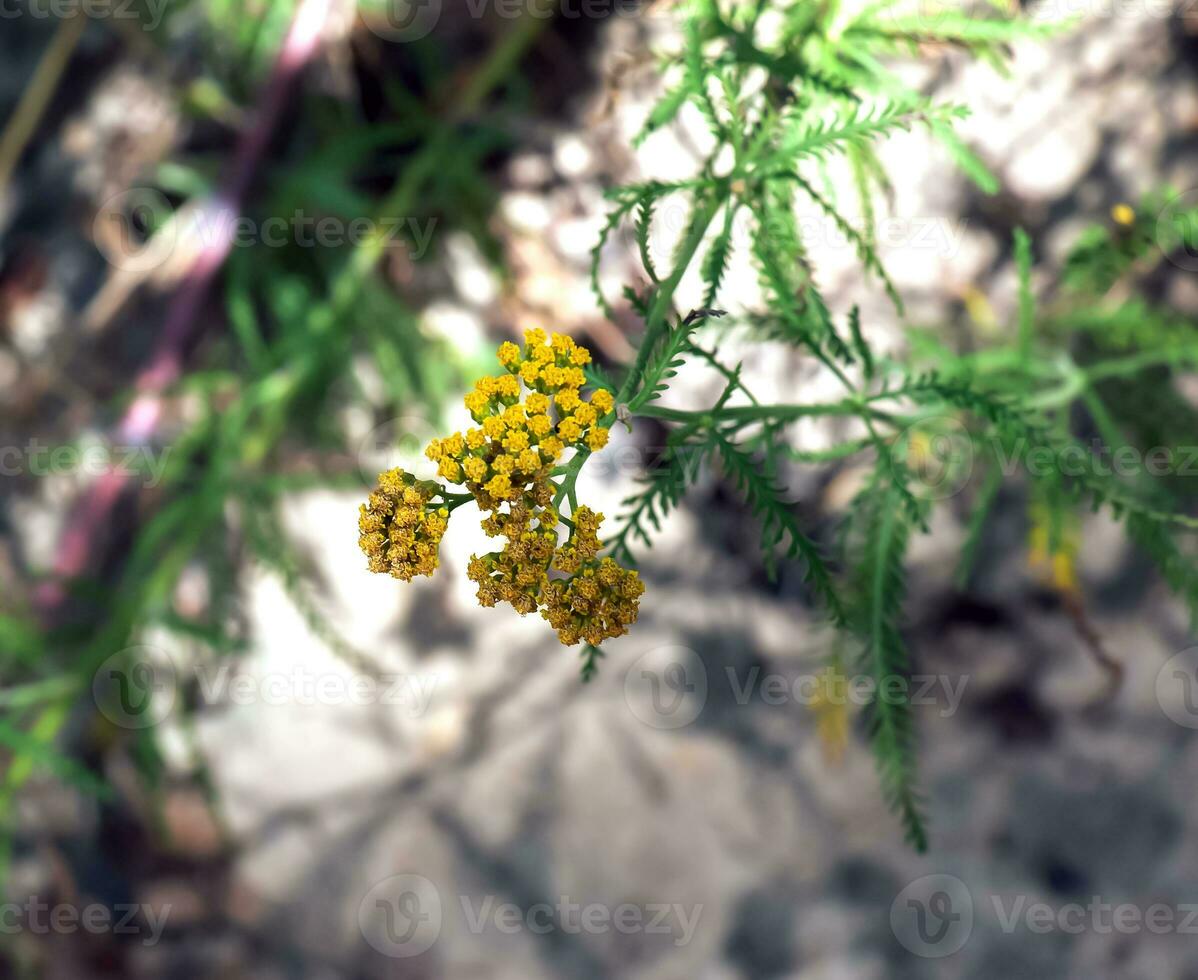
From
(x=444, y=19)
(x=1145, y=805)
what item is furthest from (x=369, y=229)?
(x=1145, y=805)

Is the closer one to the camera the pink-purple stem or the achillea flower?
the achillea flower

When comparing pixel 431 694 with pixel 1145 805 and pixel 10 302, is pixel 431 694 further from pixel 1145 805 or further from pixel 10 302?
pixel 1145 805

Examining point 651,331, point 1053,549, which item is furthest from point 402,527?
point 1053,549

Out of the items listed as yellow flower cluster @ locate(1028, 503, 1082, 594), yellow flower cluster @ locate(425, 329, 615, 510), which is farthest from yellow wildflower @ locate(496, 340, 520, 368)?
yellow flower cluster @ locate(1028, 503, 1082, 594)

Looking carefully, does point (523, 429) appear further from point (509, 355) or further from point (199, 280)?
point (199, 280)

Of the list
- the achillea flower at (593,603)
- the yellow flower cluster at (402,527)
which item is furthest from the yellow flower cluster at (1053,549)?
the yellow flower cluster at (402,527)

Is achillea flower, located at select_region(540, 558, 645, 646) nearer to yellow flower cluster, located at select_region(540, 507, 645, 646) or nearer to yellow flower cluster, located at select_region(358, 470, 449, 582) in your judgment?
yellow flower cluster, located at select_region(540, 507, 645, 646)

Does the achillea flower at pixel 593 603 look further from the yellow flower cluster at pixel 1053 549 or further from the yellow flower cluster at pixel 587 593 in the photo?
the yellow flower cluster at pixel 1053 549
